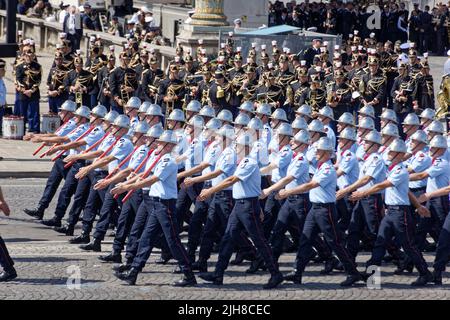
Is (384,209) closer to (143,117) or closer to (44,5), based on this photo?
(143,117)

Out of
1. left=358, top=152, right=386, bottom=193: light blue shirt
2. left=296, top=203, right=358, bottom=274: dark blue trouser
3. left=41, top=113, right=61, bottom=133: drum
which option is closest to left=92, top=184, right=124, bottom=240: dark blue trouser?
left=296, top=203, right=358, bottom=274: dark blue trouser

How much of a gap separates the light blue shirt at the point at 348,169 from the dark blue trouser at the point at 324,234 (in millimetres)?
1205

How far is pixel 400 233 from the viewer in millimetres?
17312

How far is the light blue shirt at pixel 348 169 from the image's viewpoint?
730 inches

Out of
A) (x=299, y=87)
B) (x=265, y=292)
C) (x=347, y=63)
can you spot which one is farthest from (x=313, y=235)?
(x=347, y=63)

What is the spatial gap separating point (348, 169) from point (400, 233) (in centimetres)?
155

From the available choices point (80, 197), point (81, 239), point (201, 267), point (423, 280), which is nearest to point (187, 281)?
point (201, 267)

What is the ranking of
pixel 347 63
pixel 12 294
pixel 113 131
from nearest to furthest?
pixel 12 294 < pixel 113 131 < pixel 347 63

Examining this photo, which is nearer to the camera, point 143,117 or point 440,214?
point 440,214

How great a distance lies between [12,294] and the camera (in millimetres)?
16359

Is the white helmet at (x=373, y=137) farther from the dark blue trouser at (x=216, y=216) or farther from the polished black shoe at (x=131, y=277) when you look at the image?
the polished black shoe at (x=131, y=277)

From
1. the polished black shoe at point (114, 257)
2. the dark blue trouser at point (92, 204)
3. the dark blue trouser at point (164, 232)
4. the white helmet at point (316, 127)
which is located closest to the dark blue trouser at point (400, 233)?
the white helmet at point (316, 127)

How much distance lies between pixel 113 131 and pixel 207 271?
2675mm

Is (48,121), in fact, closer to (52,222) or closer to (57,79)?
(57,79)
